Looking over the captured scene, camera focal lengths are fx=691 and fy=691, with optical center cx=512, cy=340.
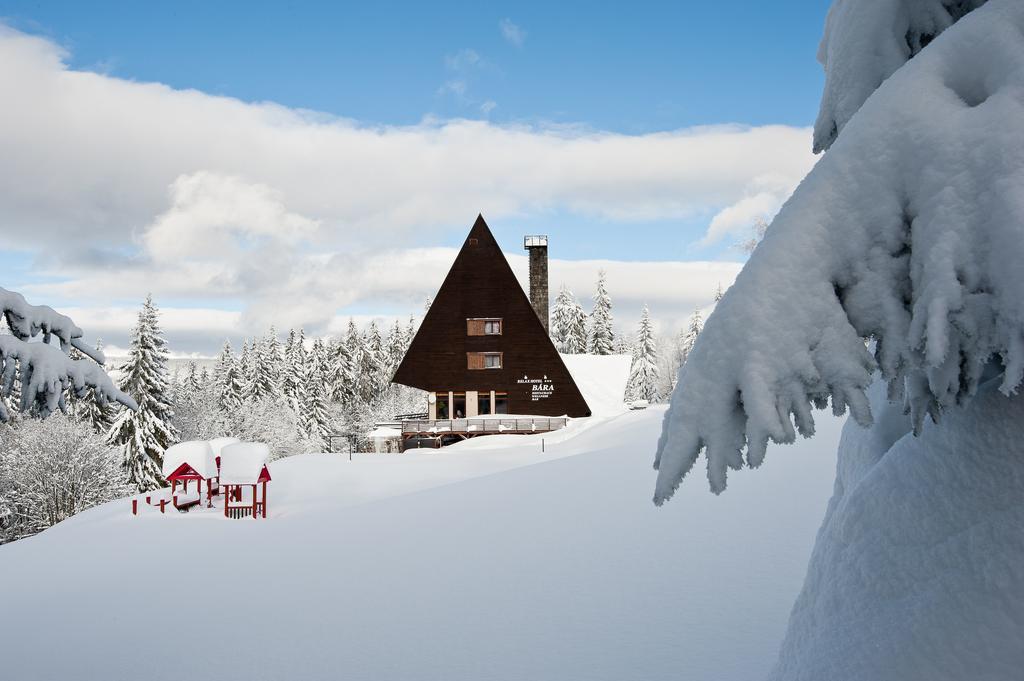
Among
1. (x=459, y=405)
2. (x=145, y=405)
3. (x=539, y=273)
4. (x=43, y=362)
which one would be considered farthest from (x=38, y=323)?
(x=145, y=405)

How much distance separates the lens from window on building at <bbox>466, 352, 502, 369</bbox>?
28.3 meters

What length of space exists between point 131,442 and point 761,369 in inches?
1581

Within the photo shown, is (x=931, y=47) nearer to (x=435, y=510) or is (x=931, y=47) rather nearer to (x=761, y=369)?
(x=761, y=369)

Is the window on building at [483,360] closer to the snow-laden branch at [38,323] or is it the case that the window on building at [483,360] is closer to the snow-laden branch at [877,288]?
the snow-laden branch at [38,323]

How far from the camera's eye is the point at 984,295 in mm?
2152

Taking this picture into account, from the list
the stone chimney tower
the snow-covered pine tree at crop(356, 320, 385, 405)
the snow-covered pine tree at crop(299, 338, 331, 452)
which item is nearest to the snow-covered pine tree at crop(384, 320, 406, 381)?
the snow-covered pine tree at crop(356, 320, 385, 405)

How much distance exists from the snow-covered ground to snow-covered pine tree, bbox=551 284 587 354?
42112mm

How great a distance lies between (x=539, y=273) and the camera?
3306cm

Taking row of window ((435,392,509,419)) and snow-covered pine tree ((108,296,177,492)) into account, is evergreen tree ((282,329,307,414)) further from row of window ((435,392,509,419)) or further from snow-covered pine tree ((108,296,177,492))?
row of window ((435,392,509,419))

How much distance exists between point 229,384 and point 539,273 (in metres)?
37.2

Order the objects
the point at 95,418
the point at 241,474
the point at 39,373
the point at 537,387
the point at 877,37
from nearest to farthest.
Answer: the point at 877,37, the point at 39,373, the point at 241,474, the point at 537,387, the point at 95,418

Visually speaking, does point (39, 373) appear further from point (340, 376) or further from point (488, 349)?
point (340, 376)

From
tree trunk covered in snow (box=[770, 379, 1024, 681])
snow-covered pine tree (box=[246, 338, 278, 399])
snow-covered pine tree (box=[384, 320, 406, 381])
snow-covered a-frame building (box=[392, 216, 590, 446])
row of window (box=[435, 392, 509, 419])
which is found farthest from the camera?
snow-covered pine tree (box=[384, 320, 406, 381])

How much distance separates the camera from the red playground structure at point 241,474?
51.1 feet
